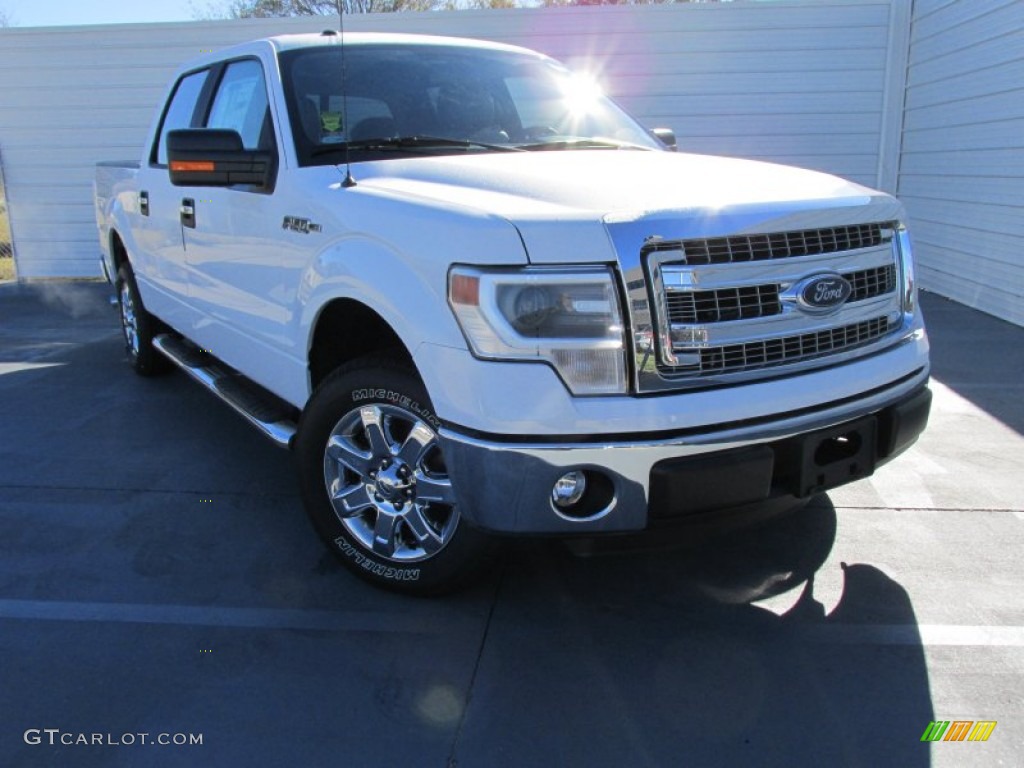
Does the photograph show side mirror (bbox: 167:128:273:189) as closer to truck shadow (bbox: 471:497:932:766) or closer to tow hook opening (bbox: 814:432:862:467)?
truck shadow (bbox: 471:497:932:766)

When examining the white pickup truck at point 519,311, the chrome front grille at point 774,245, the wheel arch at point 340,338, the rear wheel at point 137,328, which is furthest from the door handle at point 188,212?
the chrome front grille at point 774,245

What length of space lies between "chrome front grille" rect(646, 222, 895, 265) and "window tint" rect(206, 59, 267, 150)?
7.12 feet

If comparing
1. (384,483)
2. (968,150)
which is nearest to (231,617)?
(384,483)

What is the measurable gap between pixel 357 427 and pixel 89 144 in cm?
1029

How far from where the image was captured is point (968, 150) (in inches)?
330

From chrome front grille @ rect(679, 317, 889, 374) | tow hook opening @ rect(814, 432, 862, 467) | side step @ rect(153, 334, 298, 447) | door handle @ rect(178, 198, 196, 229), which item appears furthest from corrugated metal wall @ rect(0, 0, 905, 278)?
tow hook opening @ rect(814, 432, 862, 467)

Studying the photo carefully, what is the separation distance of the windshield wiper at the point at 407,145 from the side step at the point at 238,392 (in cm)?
115

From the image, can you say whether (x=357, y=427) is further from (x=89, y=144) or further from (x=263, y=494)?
(x=89, y=144)

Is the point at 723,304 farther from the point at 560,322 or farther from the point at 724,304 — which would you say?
the point at 560,322

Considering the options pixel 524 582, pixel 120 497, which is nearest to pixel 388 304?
pixel 524 582

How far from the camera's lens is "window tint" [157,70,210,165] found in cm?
495

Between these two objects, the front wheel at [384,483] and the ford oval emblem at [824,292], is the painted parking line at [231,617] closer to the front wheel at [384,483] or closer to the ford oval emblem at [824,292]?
the front wheel at [384,483]

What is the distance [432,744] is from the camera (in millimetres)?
2371

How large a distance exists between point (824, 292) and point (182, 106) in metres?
4.17
